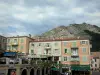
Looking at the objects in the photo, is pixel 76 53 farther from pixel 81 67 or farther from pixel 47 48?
pixel 47 48


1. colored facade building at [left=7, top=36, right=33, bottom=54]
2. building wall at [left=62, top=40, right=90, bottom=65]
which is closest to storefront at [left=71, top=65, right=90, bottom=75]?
building wall at [left=62, top=40, right=90, bottom=65]

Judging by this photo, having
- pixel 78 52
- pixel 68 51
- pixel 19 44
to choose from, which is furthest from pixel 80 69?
pixel 19 44

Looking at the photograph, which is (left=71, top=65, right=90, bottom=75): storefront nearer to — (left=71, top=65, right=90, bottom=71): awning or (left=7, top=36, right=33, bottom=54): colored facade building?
(left=71, top=65, right=90, bottom=71): awning

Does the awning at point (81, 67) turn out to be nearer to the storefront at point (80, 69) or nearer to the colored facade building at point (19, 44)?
the storefront at point (80, 69)

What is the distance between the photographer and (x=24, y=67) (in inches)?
1887

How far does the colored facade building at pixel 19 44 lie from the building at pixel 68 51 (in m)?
2.70

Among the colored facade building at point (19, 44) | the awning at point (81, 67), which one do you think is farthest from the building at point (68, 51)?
the colored facade building at point (19, 44)

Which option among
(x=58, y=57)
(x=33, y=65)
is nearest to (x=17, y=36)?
(x=58, y=57)

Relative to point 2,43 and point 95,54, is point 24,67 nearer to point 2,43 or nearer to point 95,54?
point 2,43

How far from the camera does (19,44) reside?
257ft

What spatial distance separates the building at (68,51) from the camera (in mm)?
71750

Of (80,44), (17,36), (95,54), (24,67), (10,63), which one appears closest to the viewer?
(10,63)

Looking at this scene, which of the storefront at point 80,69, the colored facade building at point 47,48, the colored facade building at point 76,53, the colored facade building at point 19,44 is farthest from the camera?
the colored facade building at point 19,44

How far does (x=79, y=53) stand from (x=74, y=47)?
2642 millimetres
